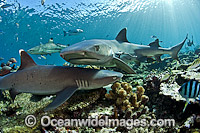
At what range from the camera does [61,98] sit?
2.32 m

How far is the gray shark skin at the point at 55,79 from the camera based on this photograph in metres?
2.68

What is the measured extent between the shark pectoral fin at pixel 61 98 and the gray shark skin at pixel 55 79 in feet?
0.09

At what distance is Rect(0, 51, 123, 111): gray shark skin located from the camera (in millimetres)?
2678

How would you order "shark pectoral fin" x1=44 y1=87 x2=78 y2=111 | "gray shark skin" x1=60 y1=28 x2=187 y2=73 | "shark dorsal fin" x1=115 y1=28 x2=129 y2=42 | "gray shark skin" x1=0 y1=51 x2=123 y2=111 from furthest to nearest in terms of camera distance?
"shark dorsal fin" x1=115 y1=28 x2=129 y2=42, "gray shark skin" x1=0 y1=51 x2=123 y2=111, "gray shark skin" x1=60 y1=28 x2=187 y2=73, "shark pectoral fin" x1=44 y1=87 x2=78 y2=111

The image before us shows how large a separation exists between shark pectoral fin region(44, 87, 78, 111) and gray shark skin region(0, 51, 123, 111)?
0.09 ft

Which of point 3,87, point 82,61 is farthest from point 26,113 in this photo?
point 82,61

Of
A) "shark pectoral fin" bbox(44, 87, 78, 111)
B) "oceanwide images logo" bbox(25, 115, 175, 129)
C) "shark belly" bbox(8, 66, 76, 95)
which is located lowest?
"oceanwide images logo" bbox(25, 115, 175, 129)

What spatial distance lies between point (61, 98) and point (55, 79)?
542 mm

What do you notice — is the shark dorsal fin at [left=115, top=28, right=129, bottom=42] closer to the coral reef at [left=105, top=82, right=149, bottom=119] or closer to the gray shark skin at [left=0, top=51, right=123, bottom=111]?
the coral reef at [left=105, top=82, right=149, bottom=119]

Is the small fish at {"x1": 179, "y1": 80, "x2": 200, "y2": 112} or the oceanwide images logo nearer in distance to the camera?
the small fish at {"x1": 179, "y1": 80, "x2": 200, "y2": 112}

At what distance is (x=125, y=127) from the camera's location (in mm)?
2615

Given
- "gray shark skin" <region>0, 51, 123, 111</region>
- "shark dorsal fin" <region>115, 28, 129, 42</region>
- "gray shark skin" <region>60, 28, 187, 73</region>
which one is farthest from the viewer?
"shark dorsal fin" <region>115, 28, 129, 42</region>

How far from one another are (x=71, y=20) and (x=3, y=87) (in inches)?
1559

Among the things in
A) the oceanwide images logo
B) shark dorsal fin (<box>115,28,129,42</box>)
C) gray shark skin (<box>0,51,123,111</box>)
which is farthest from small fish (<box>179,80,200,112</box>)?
shark dorsal fin (<box>115,28,129,42</box>)
